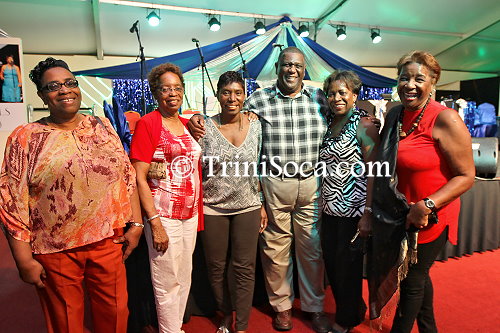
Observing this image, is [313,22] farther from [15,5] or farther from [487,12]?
[15,5]

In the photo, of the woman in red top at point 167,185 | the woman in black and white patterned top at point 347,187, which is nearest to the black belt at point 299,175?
the woman in black and white patterned top at point 347,187

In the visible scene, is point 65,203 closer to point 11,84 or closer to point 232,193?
point 232,193

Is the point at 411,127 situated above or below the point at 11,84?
below

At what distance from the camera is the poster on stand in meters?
3.39

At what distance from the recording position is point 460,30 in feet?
27.3

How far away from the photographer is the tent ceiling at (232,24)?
20.9 ft

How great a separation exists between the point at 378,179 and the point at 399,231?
254 millimetres

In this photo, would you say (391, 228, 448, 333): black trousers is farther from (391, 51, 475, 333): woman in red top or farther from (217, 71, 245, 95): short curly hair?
(217, 71, 245, 95): short curly hair

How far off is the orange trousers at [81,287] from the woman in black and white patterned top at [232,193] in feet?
1.75

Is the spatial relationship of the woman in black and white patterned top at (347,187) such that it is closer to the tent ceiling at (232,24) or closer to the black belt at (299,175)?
the black belt at (299,175)

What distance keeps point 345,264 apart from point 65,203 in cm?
145

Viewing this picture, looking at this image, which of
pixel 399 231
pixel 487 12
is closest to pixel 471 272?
pixel 399 231

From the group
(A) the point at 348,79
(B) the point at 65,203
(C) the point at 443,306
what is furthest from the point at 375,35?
(B) the point at 65,203

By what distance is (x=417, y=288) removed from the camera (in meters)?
1.46
